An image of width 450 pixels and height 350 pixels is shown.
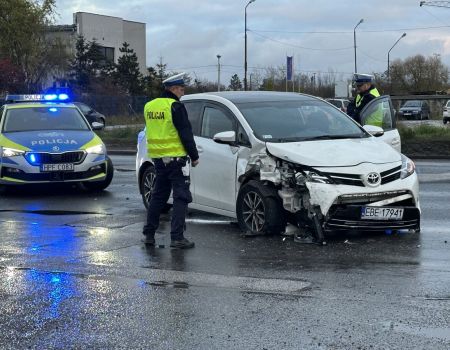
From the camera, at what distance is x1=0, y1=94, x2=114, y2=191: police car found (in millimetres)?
12172

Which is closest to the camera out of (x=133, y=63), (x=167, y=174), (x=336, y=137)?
(x=167, y=174)

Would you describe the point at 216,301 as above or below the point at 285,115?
below

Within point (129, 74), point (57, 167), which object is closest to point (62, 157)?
point (57, 167)

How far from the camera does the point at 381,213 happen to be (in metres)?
7.67

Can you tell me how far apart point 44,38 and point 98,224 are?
148 feet

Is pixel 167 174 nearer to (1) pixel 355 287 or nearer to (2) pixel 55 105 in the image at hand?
(1) pixel 355 287

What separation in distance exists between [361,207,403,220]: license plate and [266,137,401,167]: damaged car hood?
0.51 m

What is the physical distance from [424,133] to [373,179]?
52.2ft

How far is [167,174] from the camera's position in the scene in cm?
785

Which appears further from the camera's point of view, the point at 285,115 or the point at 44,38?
the point at 44,38

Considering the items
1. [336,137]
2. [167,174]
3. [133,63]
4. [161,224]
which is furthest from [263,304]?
[133,63]

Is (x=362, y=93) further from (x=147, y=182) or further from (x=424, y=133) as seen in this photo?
(x=424, y=133)

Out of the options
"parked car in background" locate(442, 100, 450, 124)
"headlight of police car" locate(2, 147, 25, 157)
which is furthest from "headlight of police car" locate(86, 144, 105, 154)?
"parked car in background" locate(442, 100, 450, 124)

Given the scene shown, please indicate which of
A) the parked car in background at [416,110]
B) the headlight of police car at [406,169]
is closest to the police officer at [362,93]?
the headlight of police car at [406,169]
